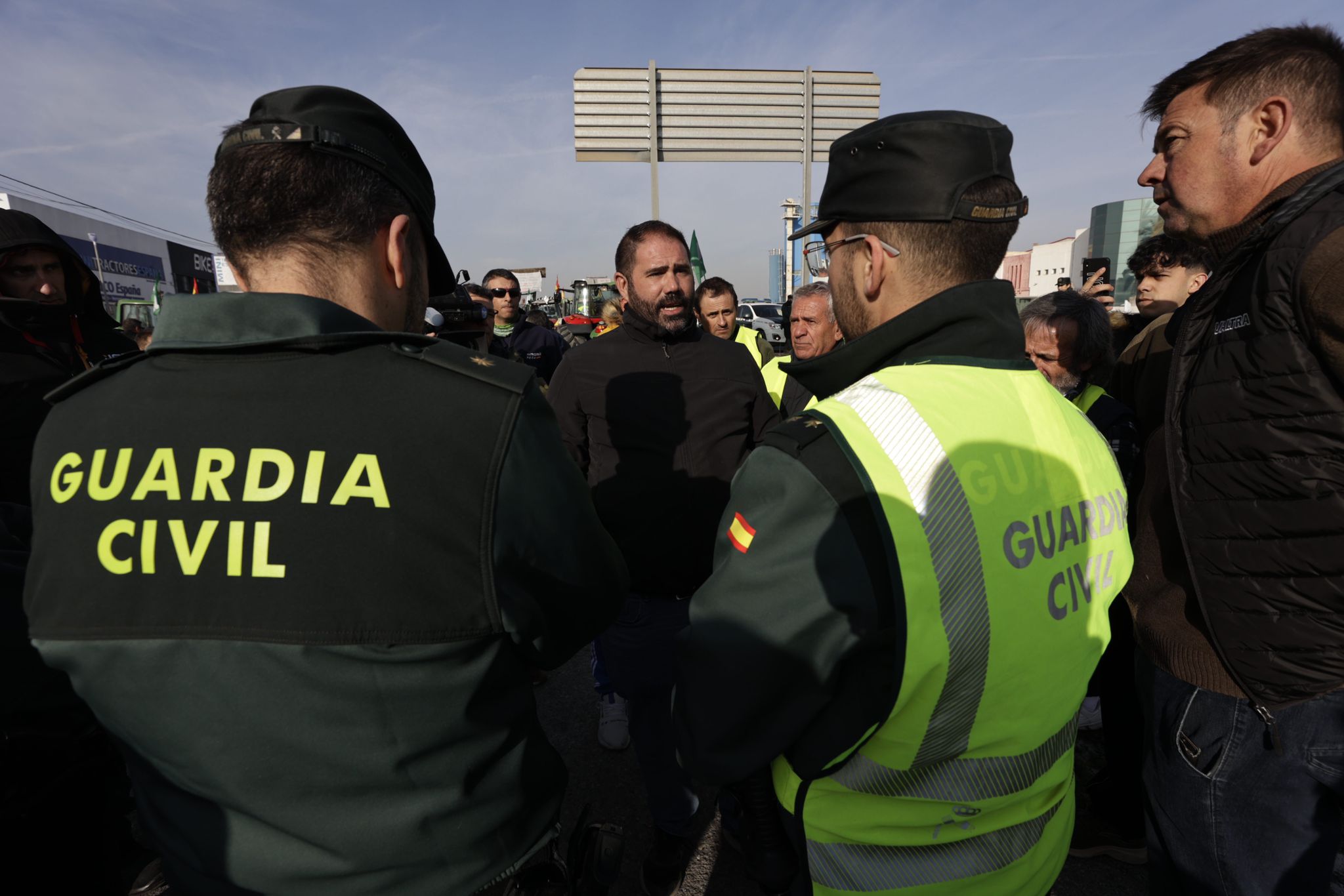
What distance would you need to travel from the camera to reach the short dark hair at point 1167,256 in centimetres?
321

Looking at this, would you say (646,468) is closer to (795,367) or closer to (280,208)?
(795,367)

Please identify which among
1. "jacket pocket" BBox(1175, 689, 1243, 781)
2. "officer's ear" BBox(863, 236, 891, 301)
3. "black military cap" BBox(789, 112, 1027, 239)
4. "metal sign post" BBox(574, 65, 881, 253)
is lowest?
"jacket pocket" BBox(1175, 689, 1243, 781)

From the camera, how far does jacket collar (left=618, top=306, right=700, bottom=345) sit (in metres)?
2.57

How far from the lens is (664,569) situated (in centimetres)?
241

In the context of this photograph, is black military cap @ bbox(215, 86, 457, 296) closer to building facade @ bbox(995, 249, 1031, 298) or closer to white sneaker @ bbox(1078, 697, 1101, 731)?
white sneaker @ bbox(1078, 697, 1101, 731)

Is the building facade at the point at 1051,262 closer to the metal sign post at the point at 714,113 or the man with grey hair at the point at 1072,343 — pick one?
the metal sign post at the point at 714,113

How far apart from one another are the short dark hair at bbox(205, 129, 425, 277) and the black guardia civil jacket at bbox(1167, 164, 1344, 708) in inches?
71.2

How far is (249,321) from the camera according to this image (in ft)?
3.14

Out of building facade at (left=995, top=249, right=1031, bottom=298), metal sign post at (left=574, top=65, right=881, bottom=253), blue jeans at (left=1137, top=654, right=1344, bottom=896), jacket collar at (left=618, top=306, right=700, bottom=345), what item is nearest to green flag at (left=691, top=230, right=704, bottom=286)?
metal sign post at (left=574, top=65, right=881, bottom=253)

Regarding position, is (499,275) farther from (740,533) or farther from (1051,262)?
(1051,262)

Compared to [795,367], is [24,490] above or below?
below

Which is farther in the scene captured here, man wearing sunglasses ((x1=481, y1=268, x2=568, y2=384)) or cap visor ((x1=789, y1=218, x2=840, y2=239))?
man wearing sunglasses ((x1=481, y1=268, x2=568, y2=384))

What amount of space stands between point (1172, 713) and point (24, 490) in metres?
3.65

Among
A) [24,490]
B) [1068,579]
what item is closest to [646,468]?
[1068,579]
